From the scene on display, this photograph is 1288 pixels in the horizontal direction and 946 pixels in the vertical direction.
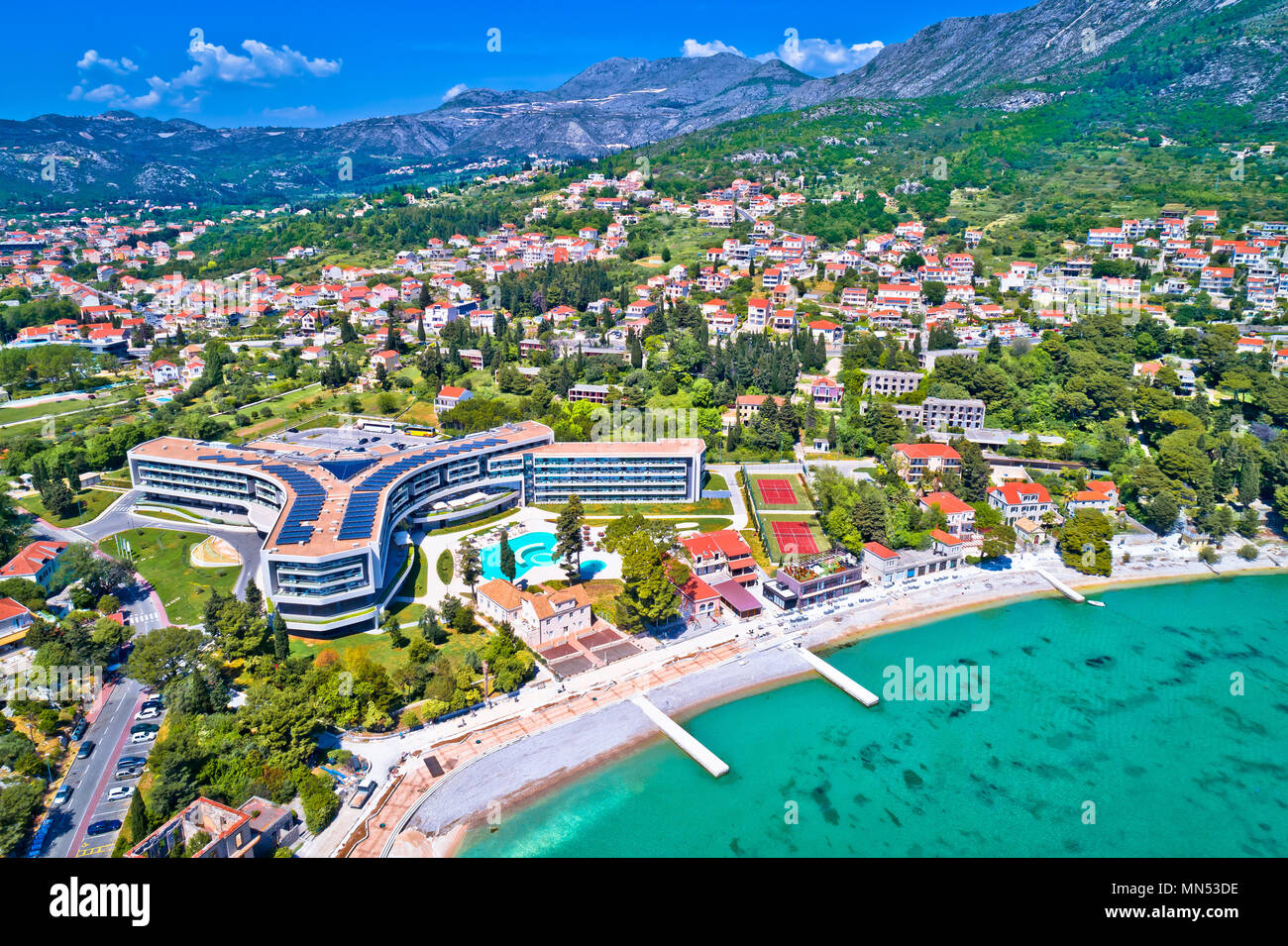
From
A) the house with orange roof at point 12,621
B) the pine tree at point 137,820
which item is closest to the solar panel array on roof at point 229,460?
the house with orange roof at point 12,621

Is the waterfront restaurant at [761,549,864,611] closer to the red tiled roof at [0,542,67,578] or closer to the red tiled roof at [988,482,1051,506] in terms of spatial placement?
the red tiled roof at [988,482,1051,506]

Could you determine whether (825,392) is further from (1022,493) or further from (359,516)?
(359,516)

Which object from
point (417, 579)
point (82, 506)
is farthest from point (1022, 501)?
point (82, 506)

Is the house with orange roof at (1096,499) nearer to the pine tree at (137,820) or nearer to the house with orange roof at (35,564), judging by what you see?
the pine tree at (137,820)

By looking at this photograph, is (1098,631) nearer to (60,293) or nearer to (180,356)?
(180,356)

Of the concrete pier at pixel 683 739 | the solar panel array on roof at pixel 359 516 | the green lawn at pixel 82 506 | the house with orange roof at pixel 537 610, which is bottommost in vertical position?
the concrete pier at pixel 683 739

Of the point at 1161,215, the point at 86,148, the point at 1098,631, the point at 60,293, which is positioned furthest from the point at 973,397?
the point at 86,148

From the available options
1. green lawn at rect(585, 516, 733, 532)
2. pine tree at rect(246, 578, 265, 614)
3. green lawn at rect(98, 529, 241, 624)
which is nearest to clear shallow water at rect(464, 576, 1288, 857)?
green lawn at rect(585, 516, 733, 532)
